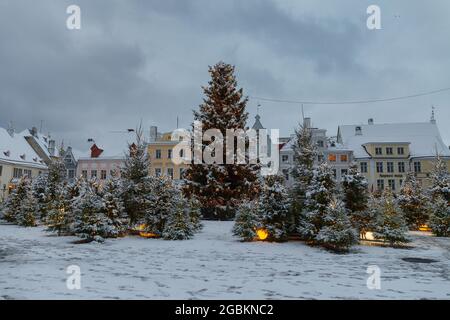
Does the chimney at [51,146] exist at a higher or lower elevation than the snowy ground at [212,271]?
higher

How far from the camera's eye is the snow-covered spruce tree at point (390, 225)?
15273mm

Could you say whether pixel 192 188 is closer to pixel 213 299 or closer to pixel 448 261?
pixel 448 261

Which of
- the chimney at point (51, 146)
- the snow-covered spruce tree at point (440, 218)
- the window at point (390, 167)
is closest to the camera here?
the snow-covered spruce tree at point (440, 218)

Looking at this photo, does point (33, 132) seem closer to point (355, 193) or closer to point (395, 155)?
point (395, 155)

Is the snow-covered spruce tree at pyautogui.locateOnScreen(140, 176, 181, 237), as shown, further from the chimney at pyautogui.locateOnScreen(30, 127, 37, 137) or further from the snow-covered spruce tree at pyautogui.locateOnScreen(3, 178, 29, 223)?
the chimney at pyautogui.locateOnScreen(30, 127, 37, 137)

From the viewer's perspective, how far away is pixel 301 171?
806 inches

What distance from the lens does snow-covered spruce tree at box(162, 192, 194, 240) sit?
16.4 metres

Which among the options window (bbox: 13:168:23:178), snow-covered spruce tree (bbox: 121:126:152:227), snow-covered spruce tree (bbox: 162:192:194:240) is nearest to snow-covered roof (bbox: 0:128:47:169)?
window (bbox: 13:168:23:178)

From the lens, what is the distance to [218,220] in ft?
88.1

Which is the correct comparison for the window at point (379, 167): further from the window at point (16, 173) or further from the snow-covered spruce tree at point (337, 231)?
the window at point (16, 173)

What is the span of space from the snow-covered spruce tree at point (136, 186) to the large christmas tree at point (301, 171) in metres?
7.87

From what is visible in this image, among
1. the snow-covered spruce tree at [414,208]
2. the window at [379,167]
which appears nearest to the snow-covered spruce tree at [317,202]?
the snow-covered spruce tree at [414,208]

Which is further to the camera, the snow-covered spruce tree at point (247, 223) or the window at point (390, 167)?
the window at point (390, 167)

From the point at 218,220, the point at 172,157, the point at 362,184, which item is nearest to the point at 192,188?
the point at 218,220
